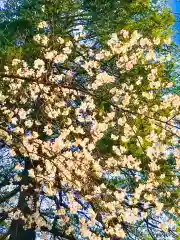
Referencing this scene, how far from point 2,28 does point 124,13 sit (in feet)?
9.70

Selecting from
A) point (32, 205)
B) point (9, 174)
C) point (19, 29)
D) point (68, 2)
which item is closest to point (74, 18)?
point (68, 2)

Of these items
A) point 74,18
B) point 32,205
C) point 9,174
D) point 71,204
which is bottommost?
point 71,204

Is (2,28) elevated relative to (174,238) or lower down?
elevated

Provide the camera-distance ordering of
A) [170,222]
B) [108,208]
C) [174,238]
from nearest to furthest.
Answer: [108,208], [170,222], [174,238]

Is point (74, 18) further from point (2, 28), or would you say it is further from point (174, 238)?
point (174, 238)

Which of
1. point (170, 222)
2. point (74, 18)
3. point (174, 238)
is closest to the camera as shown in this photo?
point (170, 222)

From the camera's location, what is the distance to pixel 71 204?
6836 mm

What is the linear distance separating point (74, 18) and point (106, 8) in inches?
48.5

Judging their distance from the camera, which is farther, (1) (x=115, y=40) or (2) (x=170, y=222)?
(1) (x=115, y=40)

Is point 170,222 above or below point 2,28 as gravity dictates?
below

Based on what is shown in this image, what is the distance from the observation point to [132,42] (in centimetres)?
913

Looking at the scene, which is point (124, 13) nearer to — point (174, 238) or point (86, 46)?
point (86, 46)

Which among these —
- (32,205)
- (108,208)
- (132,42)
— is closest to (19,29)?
(132,42)

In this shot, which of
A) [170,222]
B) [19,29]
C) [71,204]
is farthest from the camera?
[19,29]
